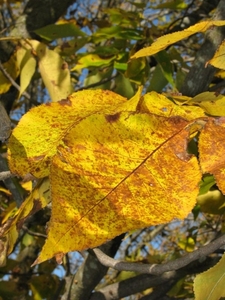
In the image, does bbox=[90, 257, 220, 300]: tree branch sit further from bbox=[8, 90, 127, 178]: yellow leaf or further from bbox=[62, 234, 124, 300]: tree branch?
bbox=[8, 90, 127, 178]: yellow leaf

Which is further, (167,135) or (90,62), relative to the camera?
(90,62)

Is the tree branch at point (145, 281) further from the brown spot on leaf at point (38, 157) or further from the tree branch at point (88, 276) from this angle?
the brown spot on leaf at point (38, 157)

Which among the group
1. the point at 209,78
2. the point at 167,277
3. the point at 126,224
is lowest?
the point at 167,277

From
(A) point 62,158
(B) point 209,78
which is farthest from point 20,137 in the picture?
(B) point 209,78

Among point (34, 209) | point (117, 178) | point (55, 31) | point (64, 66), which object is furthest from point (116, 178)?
point (55, 31)

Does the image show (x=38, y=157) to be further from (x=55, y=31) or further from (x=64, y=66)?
(x=55, y=31)

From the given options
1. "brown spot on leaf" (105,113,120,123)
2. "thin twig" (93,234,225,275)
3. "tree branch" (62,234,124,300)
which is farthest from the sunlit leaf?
"tree branch" (62,234,124,300)

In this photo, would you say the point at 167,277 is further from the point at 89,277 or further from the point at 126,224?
the point at 126,224
